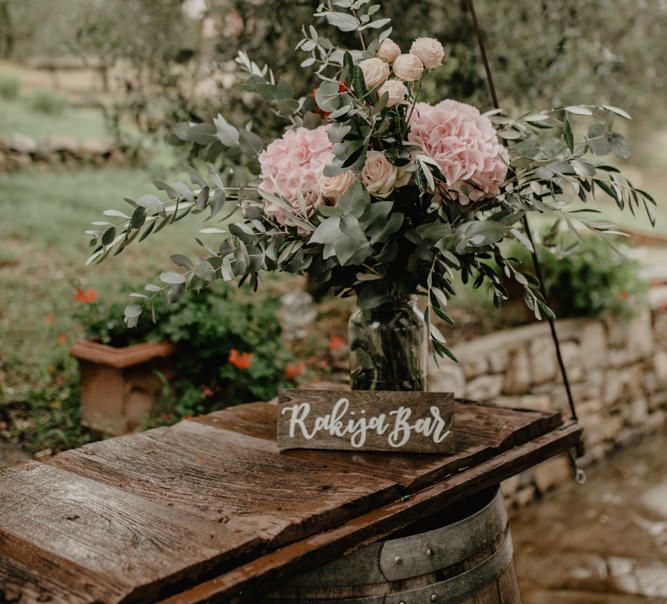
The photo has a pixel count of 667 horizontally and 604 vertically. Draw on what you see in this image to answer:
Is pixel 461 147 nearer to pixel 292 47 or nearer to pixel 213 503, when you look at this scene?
pixel 213 503

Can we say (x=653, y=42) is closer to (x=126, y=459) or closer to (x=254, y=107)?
(x=254, y=107)

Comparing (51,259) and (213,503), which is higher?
(51,259)

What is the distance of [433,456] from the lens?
5.54ft

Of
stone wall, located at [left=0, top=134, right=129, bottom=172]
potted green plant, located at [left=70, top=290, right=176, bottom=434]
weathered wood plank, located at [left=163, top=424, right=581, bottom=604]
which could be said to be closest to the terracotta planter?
potted green plant, located at [left=70, top=290, right=176, bottom=434]

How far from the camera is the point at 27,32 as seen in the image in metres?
9.34

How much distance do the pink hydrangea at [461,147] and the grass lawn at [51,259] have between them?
6.90 ft

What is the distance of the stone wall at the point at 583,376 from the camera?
4.23 metres

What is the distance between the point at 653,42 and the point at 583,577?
4275 mm

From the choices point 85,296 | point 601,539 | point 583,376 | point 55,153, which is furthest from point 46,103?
point 601,539

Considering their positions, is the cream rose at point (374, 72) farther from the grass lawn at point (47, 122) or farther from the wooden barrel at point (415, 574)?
the grass lawn at point (47, 122)

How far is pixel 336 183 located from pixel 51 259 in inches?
169

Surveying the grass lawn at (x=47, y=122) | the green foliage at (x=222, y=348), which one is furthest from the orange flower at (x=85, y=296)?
the grass lawn at (x=47, y=122)

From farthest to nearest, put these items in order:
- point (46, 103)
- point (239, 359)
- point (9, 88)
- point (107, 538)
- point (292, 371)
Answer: point (9, 88) → point (46, 103) → point (292, 371) → point (239, 359) → point (107, 538)

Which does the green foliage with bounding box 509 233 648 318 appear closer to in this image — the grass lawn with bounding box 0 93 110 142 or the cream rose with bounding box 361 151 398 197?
the cream rose with bounding box 361 151 398 197
